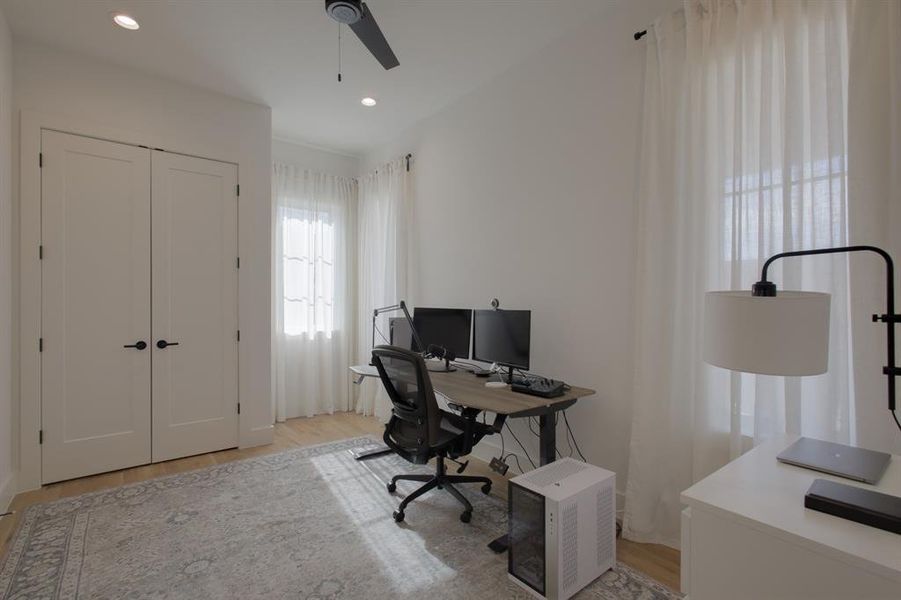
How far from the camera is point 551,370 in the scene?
9.28 ft

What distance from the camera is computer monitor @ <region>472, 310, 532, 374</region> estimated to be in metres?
2.63

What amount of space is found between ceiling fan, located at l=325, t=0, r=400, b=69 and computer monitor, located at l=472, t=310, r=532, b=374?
5.44 feet

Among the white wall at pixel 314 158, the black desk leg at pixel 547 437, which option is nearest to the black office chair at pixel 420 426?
the black desk leg at pixel 547 437

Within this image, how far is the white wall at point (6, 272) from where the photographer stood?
253 cm

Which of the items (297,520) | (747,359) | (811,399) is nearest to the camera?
(747,359)

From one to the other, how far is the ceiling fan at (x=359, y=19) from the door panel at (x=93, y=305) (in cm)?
215

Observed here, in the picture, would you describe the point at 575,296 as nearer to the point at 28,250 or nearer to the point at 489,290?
the point at 489,290

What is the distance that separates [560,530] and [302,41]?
3160 millimetres

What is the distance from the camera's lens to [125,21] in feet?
8.37

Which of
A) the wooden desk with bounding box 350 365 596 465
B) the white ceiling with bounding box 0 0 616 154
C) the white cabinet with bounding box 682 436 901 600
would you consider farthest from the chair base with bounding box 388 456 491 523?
the white ceiling with bounding box 0 0 616 154

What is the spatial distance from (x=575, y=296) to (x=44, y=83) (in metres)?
3.80

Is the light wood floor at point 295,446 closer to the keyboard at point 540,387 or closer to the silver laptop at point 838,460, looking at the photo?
the keyboard at point 540,387

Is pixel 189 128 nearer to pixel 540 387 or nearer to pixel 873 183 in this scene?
pixel 540 387

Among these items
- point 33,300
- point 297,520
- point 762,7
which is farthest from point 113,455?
point 762,7
